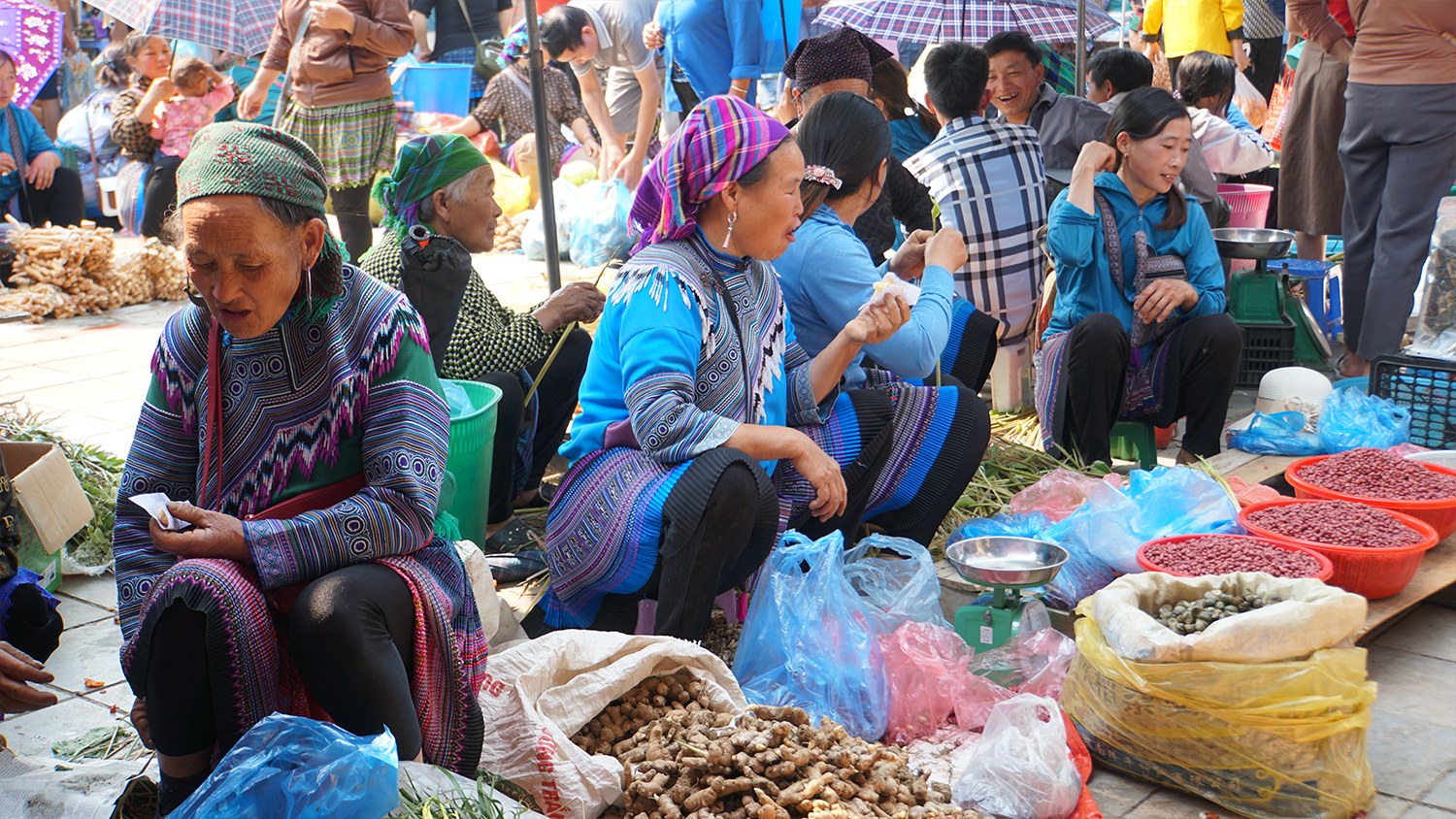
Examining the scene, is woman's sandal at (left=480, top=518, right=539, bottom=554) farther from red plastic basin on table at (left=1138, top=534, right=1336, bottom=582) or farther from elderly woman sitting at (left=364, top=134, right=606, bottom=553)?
red plastic basin on table at (left=1138, top=534, right=1336, bottom=582)

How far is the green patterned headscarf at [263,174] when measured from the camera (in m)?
1.80

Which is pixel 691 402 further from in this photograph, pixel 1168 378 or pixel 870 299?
pixel 1168 378

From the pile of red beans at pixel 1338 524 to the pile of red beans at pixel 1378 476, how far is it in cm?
20

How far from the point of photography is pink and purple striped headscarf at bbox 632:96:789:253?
101 inches

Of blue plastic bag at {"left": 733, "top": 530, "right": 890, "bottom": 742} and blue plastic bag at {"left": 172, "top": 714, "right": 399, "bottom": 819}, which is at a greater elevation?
blue plastic bag at {"left": 172, "top": 714, "right": 399, "bottom": 819}

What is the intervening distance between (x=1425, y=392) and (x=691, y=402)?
9.38ft

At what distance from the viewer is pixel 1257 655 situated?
213cm

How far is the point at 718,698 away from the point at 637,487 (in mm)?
486

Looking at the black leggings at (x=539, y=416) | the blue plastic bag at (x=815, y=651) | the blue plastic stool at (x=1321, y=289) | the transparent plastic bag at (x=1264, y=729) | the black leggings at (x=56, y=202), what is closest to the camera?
the transparent plastic bag at (x=1264, y=729)

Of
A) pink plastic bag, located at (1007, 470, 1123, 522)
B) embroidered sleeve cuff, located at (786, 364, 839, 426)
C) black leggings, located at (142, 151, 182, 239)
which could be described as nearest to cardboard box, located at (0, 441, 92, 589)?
embroidered sleeve cuff, located at (786, 364, 839, 426)

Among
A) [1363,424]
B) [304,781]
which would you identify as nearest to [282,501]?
[304,781]

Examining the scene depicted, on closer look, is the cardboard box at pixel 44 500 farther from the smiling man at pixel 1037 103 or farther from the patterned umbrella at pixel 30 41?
the patterned umbrella at pixel 30 41

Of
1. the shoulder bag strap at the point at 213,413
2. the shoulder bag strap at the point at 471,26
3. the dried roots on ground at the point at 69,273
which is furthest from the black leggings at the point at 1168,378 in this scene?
the shoulder bag strap at the point at 471,26

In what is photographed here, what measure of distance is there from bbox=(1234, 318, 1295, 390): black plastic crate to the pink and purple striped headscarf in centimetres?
310
